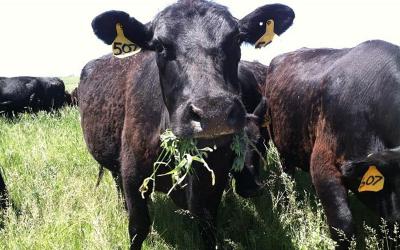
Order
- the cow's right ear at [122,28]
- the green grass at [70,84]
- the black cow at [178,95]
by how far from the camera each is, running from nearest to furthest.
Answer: the black cow at [178,95] → the cow's right ear at [122,28] → the green grass at [70,84]

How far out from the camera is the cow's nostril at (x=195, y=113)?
264 centimetres

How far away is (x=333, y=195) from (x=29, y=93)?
16545mm

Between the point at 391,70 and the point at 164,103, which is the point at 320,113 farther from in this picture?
the point at 164,103

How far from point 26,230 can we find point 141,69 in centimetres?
186

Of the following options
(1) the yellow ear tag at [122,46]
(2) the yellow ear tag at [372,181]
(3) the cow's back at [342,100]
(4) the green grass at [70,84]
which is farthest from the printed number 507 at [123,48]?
(4) the green grass at [70,84]

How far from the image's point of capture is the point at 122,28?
3686mm

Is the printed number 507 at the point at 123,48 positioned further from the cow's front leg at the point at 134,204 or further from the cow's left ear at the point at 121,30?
the cow's front leg at the point at 134,204

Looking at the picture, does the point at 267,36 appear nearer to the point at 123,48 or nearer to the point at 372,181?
the point at 123,48

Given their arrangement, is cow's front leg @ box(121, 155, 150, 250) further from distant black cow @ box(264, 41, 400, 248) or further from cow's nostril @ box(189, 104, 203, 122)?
distant black cow @ box(264, 41, 400, 248)

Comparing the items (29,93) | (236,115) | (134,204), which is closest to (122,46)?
(134,204)

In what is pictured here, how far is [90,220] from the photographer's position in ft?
15.0

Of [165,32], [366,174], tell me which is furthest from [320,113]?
[165,32]

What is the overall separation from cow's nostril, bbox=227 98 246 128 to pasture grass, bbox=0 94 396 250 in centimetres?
103

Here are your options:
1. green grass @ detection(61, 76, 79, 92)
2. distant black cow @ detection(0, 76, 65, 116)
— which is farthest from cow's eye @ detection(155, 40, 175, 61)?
green grass @ detection(61, 76, 79, 92)
